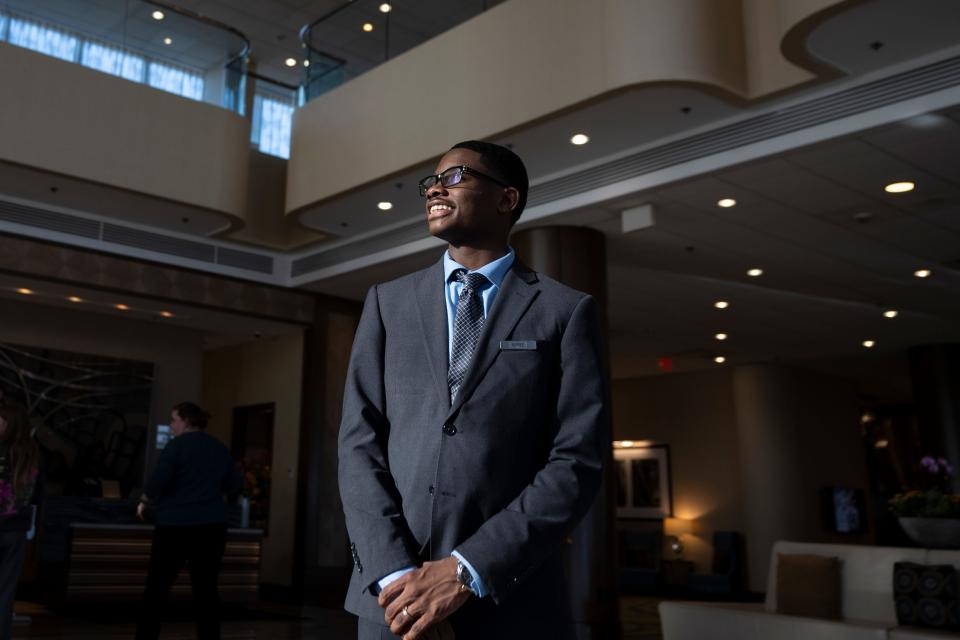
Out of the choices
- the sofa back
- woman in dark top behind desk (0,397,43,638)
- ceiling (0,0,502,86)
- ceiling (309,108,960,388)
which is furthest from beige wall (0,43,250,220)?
the sofa back

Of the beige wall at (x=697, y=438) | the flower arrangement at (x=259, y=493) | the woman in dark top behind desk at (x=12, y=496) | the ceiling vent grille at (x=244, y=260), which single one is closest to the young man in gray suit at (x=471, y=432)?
the woman in dark top behind desk at (x=12, y=496)

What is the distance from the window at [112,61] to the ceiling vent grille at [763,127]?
A: 4.21 meters

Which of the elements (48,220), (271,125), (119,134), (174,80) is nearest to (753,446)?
(271,125)

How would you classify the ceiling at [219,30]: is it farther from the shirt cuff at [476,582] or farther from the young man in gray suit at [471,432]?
the shirt cuff at [476,582]

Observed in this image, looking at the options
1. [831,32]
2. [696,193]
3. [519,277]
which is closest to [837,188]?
[696,193]

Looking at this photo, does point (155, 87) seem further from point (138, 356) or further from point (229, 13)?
point (138, 356)

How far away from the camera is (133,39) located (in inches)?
342

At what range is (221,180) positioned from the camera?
30.4ft

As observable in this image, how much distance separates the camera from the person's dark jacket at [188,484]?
17.0 ft

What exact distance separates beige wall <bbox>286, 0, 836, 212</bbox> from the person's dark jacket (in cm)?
346

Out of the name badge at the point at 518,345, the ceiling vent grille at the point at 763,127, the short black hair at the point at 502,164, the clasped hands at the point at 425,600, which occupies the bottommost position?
the clasped hands at the point at 425,600

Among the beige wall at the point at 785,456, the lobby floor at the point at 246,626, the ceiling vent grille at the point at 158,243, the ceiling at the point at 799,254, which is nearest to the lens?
the lobby floor at the point at 246,626

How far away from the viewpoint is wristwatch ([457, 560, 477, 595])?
4.59 feet

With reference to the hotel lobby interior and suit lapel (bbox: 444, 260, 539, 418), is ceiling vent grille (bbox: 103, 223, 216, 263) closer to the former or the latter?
the hotel lobby interior
